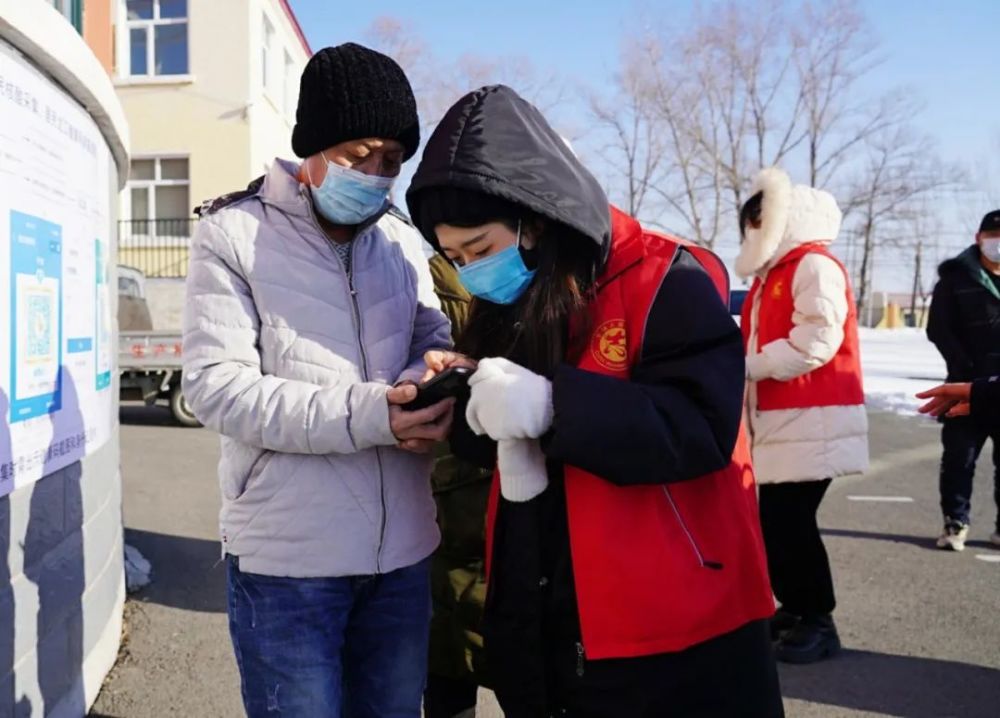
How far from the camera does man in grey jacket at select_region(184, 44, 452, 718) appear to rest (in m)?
1.75

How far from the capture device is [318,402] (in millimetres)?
1737

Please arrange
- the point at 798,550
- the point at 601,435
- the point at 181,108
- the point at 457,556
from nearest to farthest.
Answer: the point at 601,435, the point at 457,556, the point at 798,550, the point at 181,108

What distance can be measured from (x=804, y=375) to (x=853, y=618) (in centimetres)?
143

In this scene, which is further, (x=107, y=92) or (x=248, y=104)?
(x=248, y=104)

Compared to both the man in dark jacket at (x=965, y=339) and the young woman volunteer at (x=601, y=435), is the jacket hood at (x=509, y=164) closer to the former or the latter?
the young woman volunteer at (x=601, y=435)

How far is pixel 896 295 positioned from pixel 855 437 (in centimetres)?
5999

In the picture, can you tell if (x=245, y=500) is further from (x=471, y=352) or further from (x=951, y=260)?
(x=951, y=260)

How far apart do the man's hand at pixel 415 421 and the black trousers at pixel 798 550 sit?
2.45m

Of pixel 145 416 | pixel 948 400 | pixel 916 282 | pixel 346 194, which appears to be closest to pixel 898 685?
pixel 948 400

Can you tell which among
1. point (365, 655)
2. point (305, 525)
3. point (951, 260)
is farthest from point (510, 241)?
point (951, 260)

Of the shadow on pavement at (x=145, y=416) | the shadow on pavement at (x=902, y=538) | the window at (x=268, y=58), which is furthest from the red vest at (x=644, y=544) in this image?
the window at (x=268, y=58)

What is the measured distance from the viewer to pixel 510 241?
5.67 ft

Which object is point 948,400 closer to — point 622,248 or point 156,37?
point 622,248

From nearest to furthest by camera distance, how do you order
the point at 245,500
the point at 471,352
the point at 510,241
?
the point at 510,241 < the point at 245,500 < the point at 471,352
